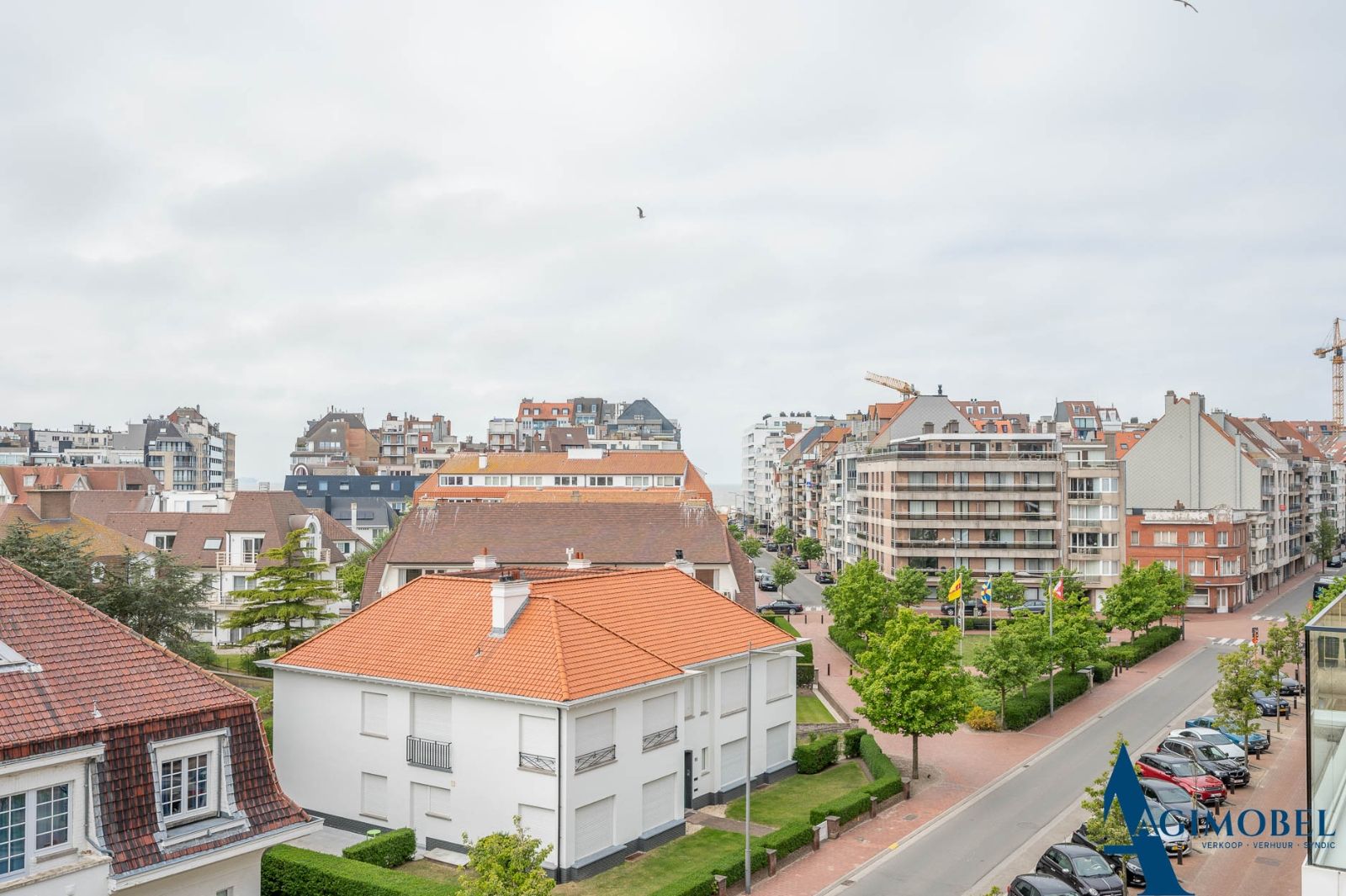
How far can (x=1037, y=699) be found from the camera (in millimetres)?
49906

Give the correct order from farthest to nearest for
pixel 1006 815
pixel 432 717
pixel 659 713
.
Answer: pixel 1006 815 → pixel 659 713 → pixel 432 717

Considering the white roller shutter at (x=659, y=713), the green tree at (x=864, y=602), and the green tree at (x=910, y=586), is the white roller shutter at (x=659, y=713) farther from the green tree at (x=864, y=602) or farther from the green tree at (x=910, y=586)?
the green tree at (x=910, y=586)

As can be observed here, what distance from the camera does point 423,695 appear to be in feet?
105

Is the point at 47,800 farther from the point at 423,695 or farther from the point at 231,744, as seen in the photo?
the point at 423,695

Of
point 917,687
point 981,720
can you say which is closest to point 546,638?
point 917,687

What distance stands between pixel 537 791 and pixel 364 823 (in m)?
7.25

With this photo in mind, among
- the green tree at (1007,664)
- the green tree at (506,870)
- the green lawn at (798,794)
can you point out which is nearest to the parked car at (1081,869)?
the green lawn at (798,794)

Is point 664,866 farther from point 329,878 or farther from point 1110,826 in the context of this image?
point 1110,826

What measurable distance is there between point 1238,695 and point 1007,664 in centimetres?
933

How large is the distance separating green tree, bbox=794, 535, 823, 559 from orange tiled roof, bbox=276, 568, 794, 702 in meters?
90.6

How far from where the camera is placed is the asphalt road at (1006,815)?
29.2 metres

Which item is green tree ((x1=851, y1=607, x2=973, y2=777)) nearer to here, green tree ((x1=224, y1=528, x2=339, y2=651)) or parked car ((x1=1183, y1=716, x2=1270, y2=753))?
parked car ((x1=1183, y1=716, x2=1270, y2=753))

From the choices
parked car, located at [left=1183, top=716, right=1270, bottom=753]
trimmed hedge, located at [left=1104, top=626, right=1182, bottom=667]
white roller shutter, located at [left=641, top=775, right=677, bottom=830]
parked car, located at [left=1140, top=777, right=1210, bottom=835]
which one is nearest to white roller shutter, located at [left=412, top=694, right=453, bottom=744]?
white roller shutter, located at [left=641, top=775, right=677, bottom=830]

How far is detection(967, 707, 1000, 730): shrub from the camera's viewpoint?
4781 centimetres
